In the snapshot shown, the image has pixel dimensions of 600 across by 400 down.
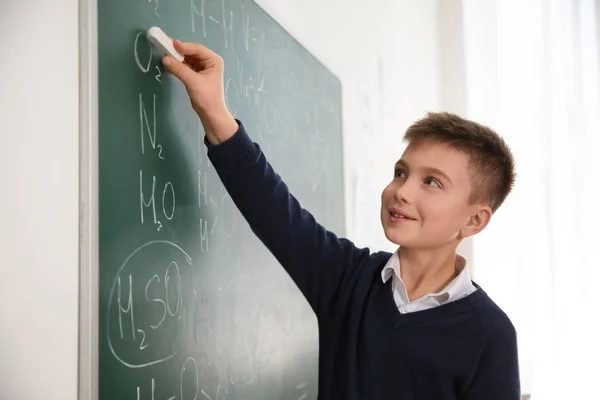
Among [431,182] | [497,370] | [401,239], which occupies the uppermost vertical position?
[431,182]

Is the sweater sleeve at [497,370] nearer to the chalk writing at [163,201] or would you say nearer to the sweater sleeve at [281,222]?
the sweater sleeve at [281,222]

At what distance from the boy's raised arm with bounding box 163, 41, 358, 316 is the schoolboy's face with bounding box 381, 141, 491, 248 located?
16 centimetres

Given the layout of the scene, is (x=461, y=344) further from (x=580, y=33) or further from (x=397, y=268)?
(x=580, y=33)

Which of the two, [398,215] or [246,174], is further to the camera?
[398,215]

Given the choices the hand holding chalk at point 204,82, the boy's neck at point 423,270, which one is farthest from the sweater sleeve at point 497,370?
the hand holding chalk at point 204,82

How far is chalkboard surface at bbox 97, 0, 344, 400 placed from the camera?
925mm

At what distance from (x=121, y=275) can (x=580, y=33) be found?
314cm

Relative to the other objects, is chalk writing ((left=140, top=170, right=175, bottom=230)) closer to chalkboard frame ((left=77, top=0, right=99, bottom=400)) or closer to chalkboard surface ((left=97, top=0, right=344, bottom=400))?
chalkboard surface ((left=97, top=0, right=344, bottom=400))

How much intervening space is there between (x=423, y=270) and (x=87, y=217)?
2.30 ft

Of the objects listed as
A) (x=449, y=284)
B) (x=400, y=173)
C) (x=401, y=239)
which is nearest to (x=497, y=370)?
(x=449, y=284)

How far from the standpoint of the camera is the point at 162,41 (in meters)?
1.00

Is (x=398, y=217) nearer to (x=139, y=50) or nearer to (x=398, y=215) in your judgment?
(x=398, y=215)

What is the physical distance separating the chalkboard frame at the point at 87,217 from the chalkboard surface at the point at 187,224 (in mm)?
18

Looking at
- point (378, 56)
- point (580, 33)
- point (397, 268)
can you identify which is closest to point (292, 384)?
point (397, 268)
